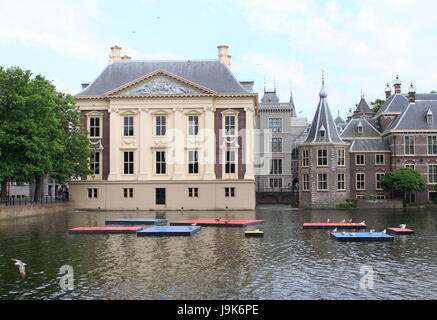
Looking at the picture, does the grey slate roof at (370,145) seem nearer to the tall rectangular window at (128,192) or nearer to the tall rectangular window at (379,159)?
the tall rectangular window at (379,159)

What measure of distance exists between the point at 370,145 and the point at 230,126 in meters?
22.8

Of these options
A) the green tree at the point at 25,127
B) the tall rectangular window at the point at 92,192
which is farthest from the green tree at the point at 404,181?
the green tree at the point at 25,127

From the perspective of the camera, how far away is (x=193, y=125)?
6391 cm

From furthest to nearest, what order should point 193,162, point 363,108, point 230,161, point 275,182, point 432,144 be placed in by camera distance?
point 363,108 < point 275,182 < point 432,144 < point 193,162 < point 230,161

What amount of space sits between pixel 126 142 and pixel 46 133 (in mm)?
15626

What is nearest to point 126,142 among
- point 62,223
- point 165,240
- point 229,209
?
point 229,209

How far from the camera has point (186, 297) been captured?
53.7 feet

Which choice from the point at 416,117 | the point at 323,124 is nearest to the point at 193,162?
the point at 323,124

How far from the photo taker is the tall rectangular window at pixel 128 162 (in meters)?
64.9

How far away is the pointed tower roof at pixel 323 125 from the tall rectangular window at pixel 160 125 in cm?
1973

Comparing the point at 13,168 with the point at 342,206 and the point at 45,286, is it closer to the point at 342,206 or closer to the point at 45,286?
the point at 45,286

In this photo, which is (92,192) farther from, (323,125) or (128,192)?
(323,125)

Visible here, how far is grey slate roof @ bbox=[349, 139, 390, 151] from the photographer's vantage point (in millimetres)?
73375

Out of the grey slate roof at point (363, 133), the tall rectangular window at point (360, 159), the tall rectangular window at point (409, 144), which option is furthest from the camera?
the grey slate roof at point (363, 133)
